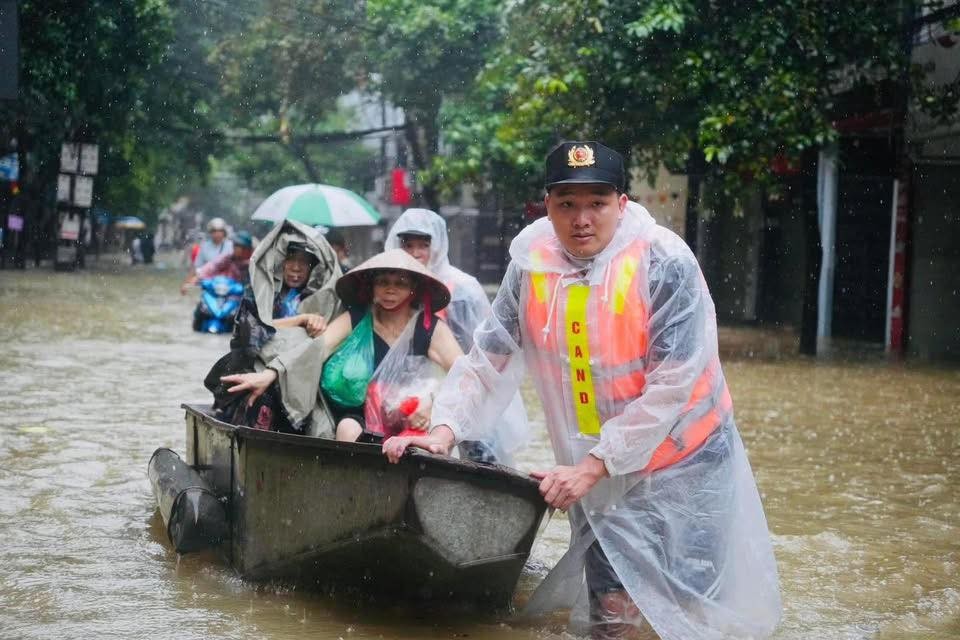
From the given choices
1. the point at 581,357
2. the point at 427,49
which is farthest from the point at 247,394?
the point at 427,49

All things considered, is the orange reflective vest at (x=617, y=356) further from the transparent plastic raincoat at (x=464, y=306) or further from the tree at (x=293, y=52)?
the tree at (x=293, y=52)

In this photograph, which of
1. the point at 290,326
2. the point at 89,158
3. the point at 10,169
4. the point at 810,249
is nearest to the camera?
the point at 290,326

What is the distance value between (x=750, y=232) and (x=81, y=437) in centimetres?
1884

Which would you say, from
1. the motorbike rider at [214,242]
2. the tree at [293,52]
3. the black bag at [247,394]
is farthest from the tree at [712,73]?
the tree at [293,52]

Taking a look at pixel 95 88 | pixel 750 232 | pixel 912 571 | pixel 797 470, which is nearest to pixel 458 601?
pixel 912 571

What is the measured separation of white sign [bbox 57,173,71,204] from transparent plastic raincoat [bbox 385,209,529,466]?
29.0 meters

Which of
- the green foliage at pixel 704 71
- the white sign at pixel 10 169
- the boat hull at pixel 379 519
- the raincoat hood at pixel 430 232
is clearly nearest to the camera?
the boat hull at pixel 379 519

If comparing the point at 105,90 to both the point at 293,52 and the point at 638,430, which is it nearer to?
the point at 293,52

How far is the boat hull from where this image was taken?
425 centimetres

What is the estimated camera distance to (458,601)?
4766 mm

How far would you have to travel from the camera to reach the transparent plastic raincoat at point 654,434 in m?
3.98

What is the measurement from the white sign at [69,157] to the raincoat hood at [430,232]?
94.1 ft

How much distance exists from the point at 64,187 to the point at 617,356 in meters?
32.5

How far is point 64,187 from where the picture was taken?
34.2 metres
